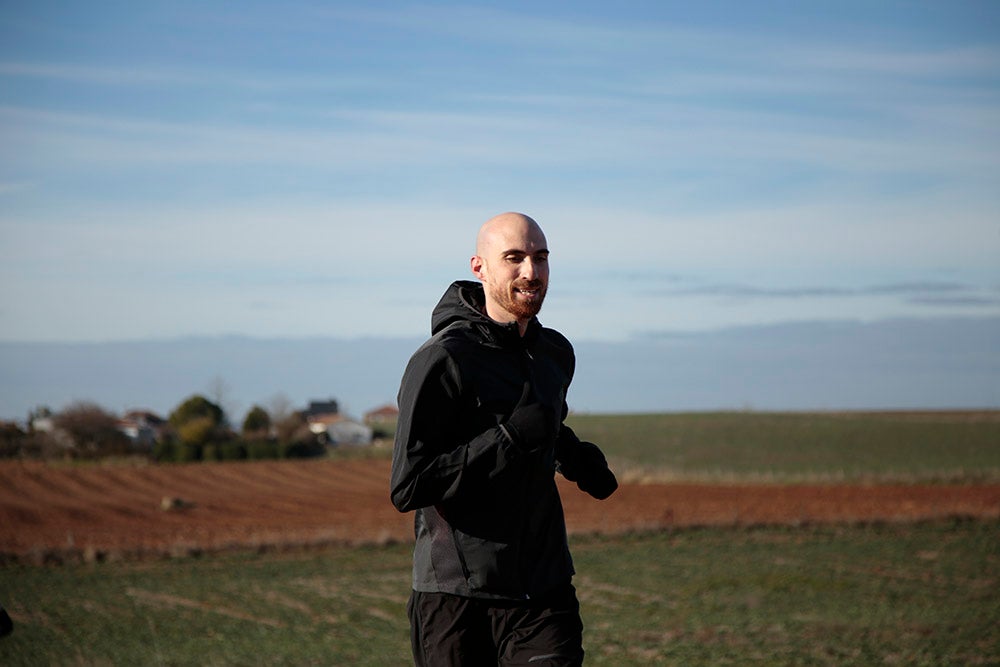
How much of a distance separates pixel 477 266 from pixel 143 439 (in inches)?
2562

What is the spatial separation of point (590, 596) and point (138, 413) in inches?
3147

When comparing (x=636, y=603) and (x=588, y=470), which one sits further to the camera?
(x=636, y=603)

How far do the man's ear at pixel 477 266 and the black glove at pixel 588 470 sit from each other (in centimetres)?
76

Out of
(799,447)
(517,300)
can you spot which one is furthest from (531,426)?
(799,447)

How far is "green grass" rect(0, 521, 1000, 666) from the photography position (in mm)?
13172

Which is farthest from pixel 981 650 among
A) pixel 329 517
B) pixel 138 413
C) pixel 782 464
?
pixel 138 413

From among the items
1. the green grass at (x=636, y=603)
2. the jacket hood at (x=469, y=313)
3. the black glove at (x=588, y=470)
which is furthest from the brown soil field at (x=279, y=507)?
the jacket hood at (x=469, y=313)

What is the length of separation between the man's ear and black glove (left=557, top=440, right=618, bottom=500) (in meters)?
0.76

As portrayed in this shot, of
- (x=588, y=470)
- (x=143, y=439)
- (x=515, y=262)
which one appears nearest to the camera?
(x=515, y=262)

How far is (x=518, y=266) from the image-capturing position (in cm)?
399

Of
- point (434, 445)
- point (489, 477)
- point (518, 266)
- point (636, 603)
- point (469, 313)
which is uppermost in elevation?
point (518, 266)

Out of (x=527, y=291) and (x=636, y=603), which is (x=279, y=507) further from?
(x=527, y=291)

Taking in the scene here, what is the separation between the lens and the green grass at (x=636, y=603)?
13.2 metres

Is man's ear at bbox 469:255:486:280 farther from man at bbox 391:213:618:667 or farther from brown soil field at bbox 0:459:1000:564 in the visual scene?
brown soil field at bbox 0:459:1000:564
